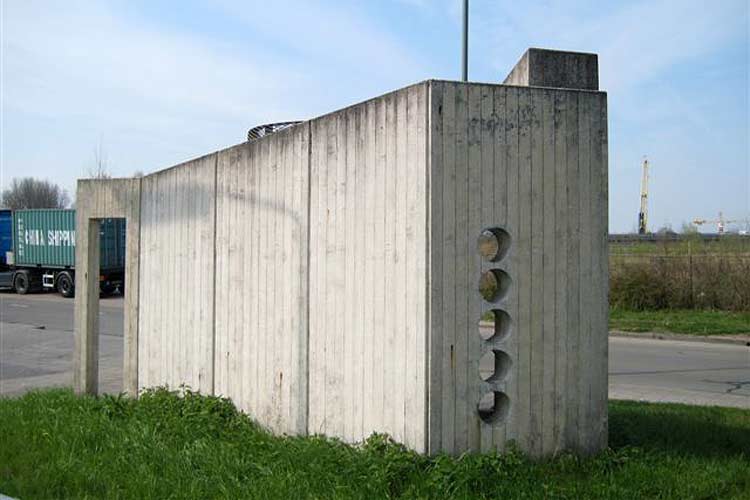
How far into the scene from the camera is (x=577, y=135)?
6.27 metres

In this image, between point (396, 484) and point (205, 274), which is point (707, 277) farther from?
point (396, 484)

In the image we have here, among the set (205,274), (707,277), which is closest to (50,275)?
(707,277)

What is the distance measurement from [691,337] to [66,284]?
78.0 ft

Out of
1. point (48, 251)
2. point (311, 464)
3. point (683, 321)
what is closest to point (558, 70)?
point (311, 464)

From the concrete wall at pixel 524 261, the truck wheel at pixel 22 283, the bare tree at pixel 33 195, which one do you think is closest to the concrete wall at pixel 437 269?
the concrete wall at pixel 524 261

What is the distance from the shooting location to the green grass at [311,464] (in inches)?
208

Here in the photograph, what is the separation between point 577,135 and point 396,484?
293 centimetres

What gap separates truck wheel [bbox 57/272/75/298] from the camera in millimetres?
31875

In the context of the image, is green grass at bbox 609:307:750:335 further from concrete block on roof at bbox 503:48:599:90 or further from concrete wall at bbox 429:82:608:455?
concrete wall at bbox 429:82:608:455

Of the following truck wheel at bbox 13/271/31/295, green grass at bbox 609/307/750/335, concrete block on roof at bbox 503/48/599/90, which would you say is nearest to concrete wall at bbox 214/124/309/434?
concrete block on roof at bbox 503/48/599/90

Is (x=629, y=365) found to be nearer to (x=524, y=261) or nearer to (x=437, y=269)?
(x=524, y=261)

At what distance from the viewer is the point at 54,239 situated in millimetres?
32406

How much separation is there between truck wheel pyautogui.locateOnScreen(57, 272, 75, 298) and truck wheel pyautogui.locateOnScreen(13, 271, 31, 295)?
2.22 m

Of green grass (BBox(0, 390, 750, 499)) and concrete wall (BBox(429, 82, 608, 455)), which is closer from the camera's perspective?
green grass (BBox(0, 390, 750, 499))
